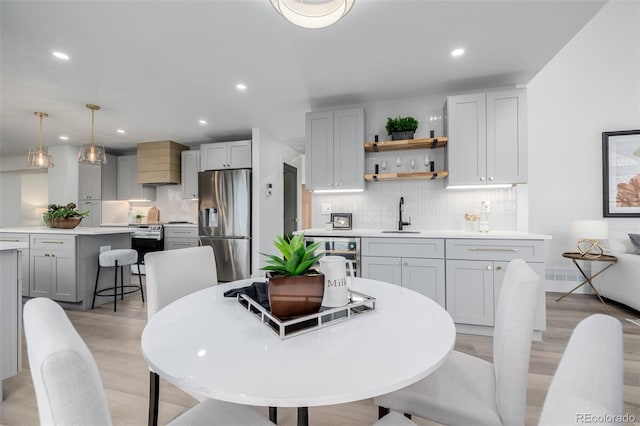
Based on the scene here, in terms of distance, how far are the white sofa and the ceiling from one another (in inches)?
90.0

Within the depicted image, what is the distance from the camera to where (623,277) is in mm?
3176

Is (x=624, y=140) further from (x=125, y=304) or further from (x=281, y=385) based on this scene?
(x=125, y=304)

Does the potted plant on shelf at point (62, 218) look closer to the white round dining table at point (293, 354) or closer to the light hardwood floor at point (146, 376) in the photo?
the light hardwood floor at point (146, 376)

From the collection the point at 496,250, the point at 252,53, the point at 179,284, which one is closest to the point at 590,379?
the point at 179,284

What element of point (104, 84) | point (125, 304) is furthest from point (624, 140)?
point (125, 304)

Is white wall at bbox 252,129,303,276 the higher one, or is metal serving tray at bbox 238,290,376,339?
white wall at bbox 252,129,303,276

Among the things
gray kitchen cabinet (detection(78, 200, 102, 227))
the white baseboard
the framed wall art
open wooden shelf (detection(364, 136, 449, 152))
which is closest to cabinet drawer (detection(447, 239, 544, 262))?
open wooden shelf (detection(364, 136, 449, 152))

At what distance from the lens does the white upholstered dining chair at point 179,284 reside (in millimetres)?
892

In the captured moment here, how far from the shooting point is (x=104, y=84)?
304cm

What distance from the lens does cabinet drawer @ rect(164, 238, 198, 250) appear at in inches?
198

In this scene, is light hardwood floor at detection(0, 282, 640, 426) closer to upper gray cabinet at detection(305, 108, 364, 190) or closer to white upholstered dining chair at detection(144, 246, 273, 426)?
white upholstered dining chair at detection(144, 246, 273, 426)

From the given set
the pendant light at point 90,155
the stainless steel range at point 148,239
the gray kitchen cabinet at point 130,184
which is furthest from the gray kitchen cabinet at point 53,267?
the gray kitchen cabinet at point 130,184

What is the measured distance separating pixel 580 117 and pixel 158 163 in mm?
→ 6705

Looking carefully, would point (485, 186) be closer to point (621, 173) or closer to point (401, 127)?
point (401, 127)
